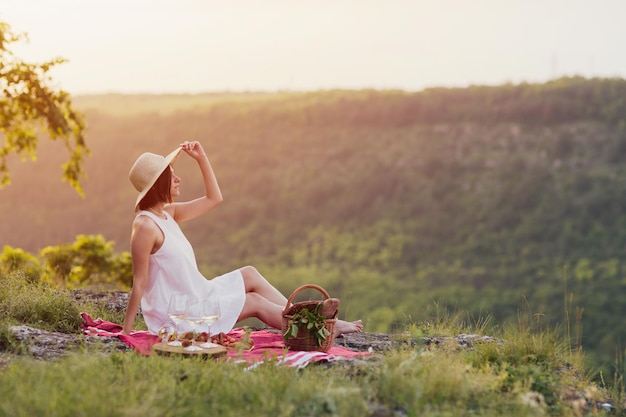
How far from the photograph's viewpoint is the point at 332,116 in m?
43.2

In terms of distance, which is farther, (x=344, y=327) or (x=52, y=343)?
(x=344, y=327)

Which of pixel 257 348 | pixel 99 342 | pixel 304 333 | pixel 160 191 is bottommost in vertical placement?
pixel 257 348

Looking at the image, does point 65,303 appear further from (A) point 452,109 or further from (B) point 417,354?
(A) point 452,109

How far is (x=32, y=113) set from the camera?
37.5ft

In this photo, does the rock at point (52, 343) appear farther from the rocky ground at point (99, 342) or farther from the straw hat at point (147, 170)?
the straw hat at point (147, 170)

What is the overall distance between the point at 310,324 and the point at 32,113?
740 cm

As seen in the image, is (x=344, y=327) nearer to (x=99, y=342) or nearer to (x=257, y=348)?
(x=257, y=348)

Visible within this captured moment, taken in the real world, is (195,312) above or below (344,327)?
above

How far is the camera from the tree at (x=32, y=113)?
11.0 metres

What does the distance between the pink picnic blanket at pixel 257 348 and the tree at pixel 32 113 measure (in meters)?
5.25

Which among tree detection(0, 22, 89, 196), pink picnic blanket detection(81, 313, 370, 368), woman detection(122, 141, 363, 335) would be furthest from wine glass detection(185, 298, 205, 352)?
tree detection(0, 22, 89, 196)

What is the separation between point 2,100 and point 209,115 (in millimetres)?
32348

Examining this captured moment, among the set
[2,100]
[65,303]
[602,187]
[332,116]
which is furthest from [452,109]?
[65,303]

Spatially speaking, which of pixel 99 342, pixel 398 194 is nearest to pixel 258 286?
pixel 99 342
